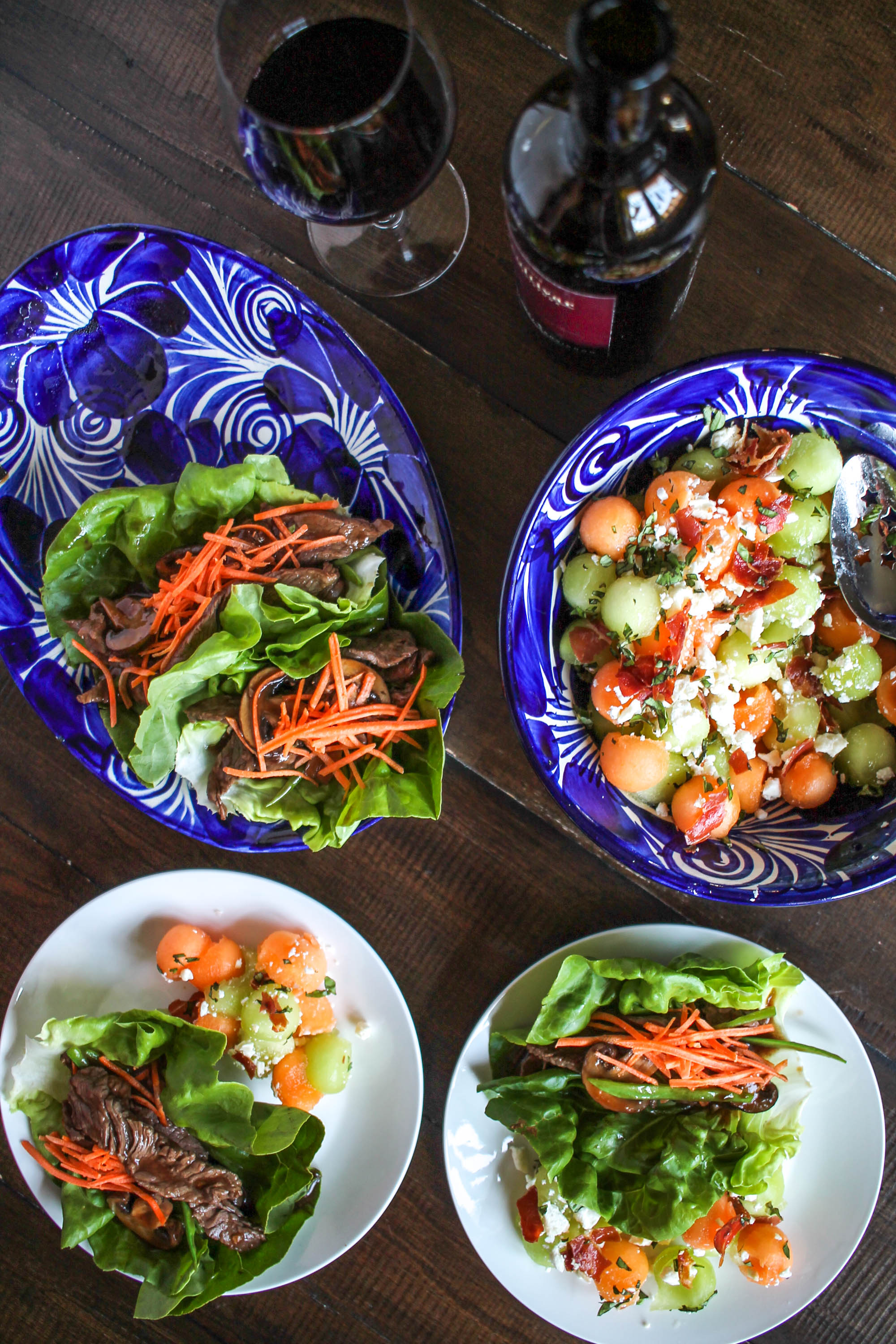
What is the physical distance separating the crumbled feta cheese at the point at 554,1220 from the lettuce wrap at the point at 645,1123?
3cm

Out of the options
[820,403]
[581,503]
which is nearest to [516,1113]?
[581,503]

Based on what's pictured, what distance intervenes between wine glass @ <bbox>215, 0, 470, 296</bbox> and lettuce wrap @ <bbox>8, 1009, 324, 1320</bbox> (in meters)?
1.14

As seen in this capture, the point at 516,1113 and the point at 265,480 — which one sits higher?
the point at 265,480

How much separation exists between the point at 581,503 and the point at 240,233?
0.70 meters

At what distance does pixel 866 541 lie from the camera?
1.22 meters

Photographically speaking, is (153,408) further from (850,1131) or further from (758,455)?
(850,1131)

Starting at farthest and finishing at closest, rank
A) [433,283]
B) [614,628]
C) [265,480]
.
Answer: [433,283]
[265,480]
[614,628]

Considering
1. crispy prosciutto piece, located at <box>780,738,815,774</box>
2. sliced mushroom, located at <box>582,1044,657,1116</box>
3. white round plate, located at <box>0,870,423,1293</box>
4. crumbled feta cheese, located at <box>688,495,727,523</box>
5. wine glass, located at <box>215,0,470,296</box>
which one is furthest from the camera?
white round plate, located at <box>0,870,423,1293</box>

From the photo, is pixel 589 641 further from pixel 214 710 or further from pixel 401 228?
pixel 401 228

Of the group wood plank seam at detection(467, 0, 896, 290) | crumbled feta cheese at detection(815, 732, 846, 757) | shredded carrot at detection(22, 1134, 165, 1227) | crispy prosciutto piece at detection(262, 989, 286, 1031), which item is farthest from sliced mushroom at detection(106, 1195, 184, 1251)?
wood plank seam at detection(467, 0, 896, 290)

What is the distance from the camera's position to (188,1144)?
1428 millimetres

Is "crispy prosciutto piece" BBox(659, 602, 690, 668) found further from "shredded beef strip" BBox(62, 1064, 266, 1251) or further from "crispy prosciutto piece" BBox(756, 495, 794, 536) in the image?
"shredded beef strip" BBox(62, 1064, 266, 1251)

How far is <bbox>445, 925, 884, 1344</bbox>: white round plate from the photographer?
1.41 m

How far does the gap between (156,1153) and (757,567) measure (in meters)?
1.21
